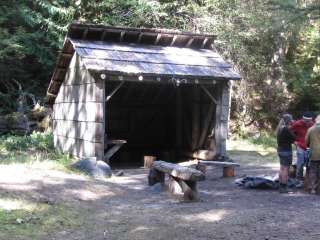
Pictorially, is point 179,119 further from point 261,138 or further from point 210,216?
point 210,216

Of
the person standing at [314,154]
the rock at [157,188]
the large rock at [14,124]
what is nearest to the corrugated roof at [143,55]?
the rock at [157,188]

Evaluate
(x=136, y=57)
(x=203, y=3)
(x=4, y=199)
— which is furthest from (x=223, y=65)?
(x=4, y=199)

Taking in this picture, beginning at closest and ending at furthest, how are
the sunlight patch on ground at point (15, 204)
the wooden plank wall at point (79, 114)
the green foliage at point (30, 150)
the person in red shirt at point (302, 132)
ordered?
the sunlight patch on ground at point (15, 204) < the person in red shirt at point (302, 132) < the wooden plank wall at point (79, 114) < the green foliage at point (30, 150)

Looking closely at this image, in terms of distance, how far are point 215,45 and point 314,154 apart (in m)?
10.9

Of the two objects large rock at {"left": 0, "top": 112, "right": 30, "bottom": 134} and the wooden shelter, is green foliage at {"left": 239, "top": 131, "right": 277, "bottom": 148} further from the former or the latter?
large rock at {"left": 0, "top": 112, "right": 30, "bottom": 134}

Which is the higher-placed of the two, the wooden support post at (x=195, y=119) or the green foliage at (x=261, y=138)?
the wooden support post at (x=195, y=119)

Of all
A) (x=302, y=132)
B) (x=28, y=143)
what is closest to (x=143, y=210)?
(x=302, y=132)

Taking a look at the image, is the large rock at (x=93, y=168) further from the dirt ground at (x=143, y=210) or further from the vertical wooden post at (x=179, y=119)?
the vertical wooden post at (x=179, y=119)

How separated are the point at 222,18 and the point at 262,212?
13.0 metres

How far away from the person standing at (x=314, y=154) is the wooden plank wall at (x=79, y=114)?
18.0 ft

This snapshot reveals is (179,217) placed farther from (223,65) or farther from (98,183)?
(223,65)

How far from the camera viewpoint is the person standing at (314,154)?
1031 cm

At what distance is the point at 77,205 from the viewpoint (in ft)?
29.7

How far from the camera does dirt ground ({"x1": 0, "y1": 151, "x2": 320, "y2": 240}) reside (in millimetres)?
7297
